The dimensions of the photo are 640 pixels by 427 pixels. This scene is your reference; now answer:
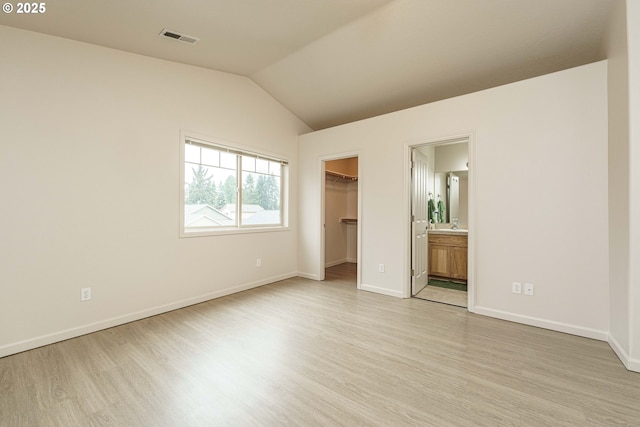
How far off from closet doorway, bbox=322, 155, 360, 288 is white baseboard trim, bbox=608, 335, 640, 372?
3847mm

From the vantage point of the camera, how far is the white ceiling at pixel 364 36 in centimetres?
243

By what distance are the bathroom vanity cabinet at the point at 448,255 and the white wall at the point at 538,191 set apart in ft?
4.82

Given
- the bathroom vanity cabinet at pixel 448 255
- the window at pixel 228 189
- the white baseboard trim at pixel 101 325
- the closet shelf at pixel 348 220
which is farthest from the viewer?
the closet shelf at pixel 348 220

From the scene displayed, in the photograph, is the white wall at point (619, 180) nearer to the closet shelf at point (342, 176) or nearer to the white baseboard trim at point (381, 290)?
the white baseboard trim at point (381, 290)

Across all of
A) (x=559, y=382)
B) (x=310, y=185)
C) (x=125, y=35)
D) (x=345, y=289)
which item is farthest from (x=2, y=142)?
(x=559, y=382)

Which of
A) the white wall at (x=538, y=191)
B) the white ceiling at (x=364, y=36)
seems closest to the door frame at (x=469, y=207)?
the white wall at (x=538, y=191)

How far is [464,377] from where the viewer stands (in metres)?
1.96

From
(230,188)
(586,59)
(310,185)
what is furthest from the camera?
(310,185)

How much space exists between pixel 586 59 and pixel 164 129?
15.9ft

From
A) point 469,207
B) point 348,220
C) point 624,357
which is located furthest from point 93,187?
point 624,357

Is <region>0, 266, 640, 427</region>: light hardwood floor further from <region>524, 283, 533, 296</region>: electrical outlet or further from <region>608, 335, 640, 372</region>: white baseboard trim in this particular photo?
A: <region>524, 283, 533, 296</region>: electrical outlet

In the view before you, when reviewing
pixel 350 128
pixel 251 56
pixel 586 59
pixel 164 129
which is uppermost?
pixel 251 56

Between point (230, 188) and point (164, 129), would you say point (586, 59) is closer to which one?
point (230, 188)

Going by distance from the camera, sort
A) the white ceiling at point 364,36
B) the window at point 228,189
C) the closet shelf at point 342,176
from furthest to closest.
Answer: the closet shelf at point 342,176, the window at point 228,189, the white ceiling at point 364,36
